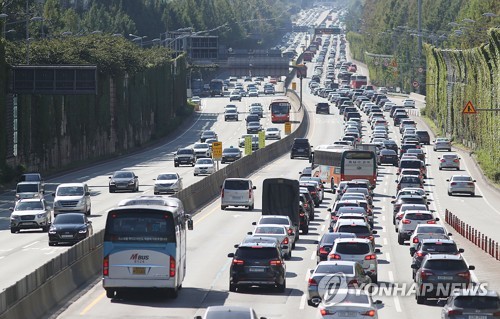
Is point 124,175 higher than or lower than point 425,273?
lower

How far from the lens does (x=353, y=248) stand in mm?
43000

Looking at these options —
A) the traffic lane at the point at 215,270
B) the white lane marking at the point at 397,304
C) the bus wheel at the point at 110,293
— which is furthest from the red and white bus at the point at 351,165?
the bus wheel at the point at 110,293

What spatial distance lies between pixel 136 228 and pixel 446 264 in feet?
29.1

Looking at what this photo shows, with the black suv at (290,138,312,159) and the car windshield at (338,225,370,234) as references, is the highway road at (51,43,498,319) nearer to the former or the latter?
the car windshield at (338,225,370,234)

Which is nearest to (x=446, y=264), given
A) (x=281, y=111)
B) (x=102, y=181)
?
(x=102, y=181)

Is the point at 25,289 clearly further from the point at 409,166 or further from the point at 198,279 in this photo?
the point at 409,166

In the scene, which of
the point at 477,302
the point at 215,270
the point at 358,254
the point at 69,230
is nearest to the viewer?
the point at 477,302

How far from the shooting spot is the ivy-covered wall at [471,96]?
363 ft

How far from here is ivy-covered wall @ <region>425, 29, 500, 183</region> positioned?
110744 millimetres

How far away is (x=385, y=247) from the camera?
192 ft

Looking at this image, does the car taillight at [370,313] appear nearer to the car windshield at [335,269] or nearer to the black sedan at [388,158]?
the car windshield at [335,269]

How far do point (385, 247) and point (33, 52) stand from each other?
64.1m

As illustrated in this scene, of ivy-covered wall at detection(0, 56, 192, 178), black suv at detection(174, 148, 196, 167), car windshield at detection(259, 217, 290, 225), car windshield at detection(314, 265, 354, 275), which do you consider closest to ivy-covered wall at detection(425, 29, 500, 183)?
black suv at detection(174, 148, 196, 167)

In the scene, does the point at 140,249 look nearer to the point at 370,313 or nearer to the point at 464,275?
the point at 464,275
